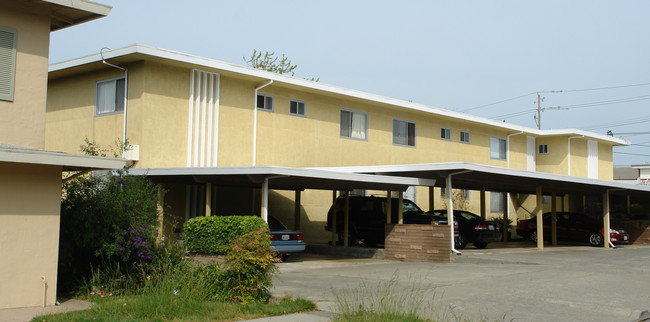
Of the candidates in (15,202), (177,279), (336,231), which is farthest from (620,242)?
(15,202)

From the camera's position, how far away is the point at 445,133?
29484 millimetres

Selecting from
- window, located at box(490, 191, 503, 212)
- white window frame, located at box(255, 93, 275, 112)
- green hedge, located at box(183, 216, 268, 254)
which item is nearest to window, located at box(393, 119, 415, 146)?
white window frame, located at box(255, 93, 275, 112)

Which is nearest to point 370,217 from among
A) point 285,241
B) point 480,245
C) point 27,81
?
point 480,245

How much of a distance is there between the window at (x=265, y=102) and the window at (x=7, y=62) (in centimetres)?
1173

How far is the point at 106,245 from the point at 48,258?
110cm

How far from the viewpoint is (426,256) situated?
18.7 metres

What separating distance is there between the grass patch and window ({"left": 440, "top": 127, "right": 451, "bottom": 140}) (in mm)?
20386

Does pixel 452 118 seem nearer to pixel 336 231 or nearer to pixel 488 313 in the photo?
pixel 336 231

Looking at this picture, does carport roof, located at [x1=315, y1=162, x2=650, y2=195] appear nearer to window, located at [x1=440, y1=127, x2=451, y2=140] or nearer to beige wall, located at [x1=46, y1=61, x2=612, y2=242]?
beige wall, located at [x1=46, y1=61, x2=612, y2=242]

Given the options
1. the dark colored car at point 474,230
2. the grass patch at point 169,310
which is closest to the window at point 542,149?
the dark colored car at point 474,230

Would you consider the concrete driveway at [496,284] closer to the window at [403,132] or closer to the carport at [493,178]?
the carport at [493,178]

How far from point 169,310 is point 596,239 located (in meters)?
22.5

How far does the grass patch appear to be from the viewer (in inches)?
343

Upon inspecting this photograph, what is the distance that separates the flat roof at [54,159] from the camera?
934 cm
